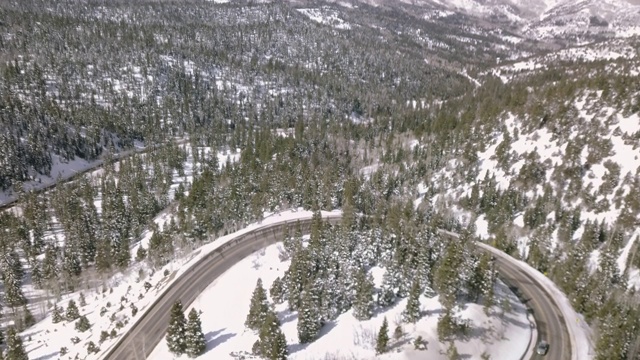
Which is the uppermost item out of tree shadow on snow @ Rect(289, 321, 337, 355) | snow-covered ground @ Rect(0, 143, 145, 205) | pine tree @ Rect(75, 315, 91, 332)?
tree shadow on snow @ Rect(289, 321, 337, 355)

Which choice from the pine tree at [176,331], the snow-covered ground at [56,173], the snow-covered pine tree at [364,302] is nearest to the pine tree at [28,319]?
the pine tree at [176,331]

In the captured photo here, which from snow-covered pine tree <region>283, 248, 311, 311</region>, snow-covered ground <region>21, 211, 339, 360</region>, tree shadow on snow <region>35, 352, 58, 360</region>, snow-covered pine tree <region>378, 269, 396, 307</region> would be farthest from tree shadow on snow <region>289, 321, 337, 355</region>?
tree shadow on snow <region>35, 352, 58, 360</region>

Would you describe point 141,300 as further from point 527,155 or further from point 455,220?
point 527,155

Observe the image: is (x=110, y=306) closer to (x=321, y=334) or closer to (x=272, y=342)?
(x=272, y=342)

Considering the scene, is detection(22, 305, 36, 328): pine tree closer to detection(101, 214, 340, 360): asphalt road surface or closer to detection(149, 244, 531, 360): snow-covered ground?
detection(101, 214, 340, 360): asphalt road surface

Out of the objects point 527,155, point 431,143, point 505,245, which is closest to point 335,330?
point 505,245

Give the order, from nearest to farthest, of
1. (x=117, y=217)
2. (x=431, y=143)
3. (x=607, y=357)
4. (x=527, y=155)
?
(x=607, y=357), (x=117, y=217), (x=527, y=155), (x=431, y=143)

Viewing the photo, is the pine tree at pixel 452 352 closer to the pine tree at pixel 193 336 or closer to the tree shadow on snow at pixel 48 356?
the pine tree at pixel 193 336

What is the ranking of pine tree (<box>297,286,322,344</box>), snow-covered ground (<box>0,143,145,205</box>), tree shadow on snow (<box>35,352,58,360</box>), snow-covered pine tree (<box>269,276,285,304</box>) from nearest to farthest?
pine tree (<box>297,286,322,344</box>), tree shadow on snow (<box>35,352,58,360</box>), snow-covered pine tree (<box>269,276,285,304</box>), snow-covered ground (<box>0,143,145,205</box>)
